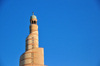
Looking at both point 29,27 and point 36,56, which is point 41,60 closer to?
point 36,56

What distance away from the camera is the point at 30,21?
7194 cm

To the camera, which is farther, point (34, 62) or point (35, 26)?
point (35, 26)

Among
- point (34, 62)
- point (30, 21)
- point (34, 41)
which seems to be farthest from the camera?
point (30, 21)

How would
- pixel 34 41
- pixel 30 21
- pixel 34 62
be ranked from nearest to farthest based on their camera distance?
1. pixel 34 62
2. pixel 34 41
3. pixel 30 21

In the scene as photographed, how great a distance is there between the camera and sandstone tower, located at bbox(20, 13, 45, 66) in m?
63.1

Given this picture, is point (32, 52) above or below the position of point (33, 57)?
above

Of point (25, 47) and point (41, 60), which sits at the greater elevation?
point (25, 47)

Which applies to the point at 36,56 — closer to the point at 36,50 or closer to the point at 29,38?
the point at 36,50

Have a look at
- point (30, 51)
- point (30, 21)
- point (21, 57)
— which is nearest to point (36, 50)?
A: point (30, 51)

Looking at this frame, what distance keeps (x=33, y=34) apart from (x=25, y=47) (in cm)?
540

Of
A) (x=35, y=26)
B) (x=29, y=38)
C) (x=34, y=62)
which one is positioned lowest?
(x=34, y=62)

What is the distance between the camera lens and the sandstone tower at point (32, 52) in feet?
207

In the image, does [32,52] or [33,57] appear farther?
[32,52]

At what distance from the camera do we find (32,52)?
212ft
